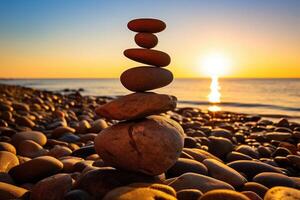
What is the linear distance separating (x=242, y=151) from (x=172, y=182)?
293 cm

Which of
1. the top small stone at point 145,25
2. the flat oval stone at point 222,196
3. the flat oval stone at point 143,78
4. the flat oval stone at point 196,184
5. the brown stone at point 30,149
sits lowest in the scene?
the brown stone at point 30,149

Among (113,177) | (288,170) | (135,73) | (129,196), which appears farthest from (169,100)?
(288,170)

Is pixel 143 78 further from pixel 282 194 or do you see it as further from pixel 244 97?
pixel 244 97

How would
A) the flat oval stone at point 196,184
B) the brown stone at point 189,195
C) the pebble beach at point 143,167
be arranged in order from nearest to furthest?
the brown stone at point 189,195
the pebble beach at point 143,167
the flat oval stone at point 196,184

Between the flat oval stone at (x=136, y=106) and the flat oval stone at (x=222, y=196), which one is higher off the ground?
the flat oval stone at (x=136, y=106)

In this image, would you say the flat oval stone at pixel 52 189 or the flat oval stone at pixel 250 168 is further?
the flat oval stone at pixel 250 168

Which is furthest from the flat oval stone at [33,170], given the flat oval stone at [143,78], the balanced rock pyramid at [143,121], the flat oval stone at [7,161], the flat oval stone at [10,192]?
the flat oval stone at [143,78]

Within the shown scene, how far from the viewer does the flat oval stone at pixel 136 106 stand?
12.8 ft

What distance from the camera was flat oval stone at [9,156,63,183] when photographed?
4074mm

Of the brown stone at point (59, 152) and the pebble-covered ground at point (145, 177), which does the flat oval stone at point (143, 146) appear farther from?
the brown stone at point (59, 152)

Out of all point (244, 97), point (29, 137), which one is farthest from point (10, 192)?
point (244, 97)

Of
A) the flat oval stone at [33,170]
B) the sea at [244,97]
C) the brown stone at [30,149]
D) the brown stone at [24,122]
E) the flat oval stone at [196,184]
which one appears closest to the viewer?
the flat oval stone at [196,184]

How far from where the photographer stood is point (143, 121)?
390cm

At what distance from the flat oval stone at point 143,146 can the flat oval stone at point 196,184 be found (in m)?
0.23
